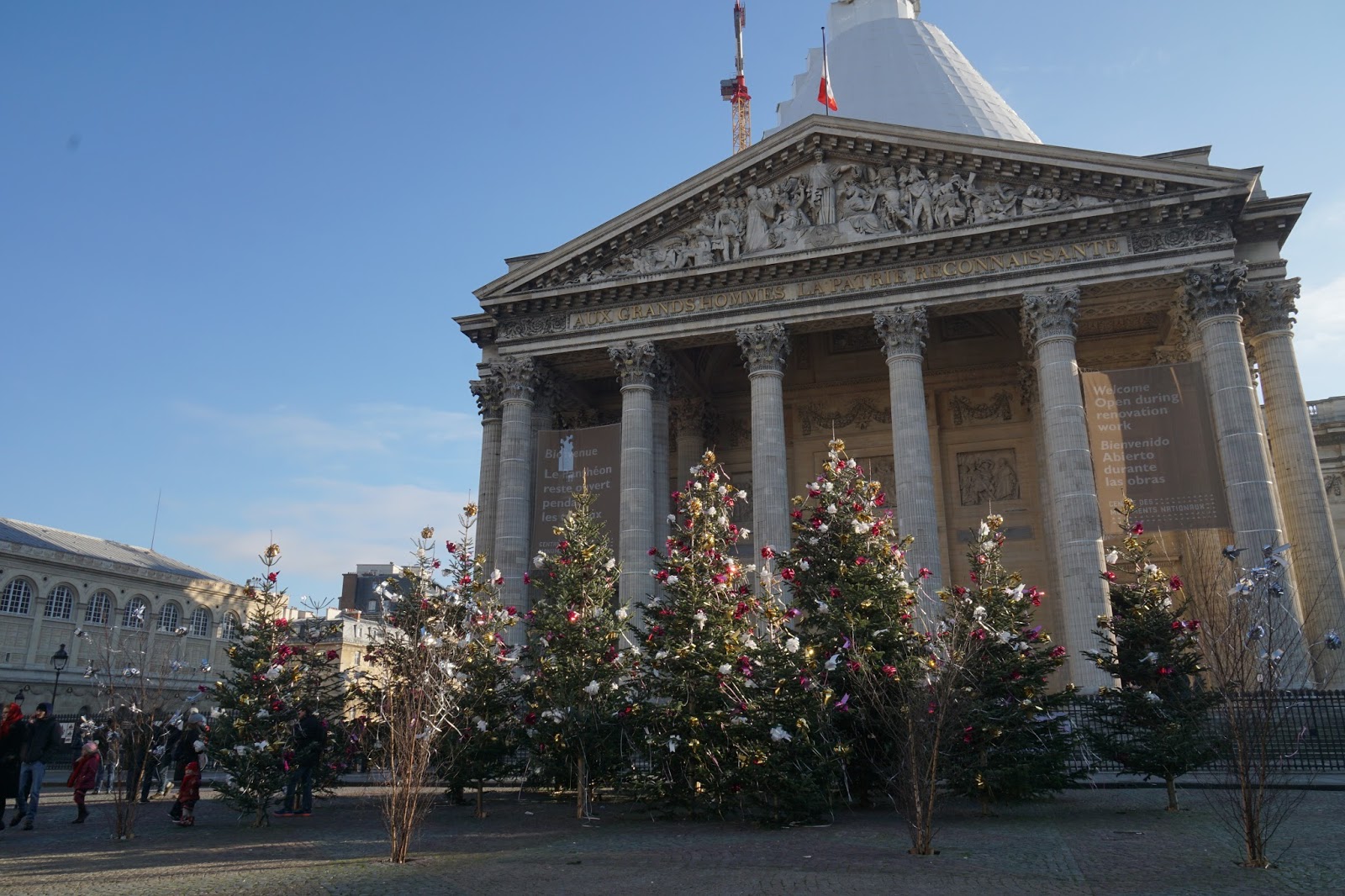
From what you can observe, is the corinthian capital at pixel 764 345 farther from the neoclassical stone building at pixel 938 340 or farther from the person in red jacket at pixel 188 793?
the person in red jacket at pixel 188 793

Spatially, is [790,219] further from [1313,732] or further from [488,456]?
[1313,732]

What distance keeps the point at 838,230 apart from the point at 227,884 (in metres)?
23.0

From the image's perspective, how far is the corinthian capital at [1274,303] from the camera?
2488 cm

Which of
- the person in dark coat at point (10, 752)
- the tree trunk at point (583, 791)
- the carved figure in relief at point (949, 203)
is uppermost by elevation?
the carved figure in relief at point (949, 203)

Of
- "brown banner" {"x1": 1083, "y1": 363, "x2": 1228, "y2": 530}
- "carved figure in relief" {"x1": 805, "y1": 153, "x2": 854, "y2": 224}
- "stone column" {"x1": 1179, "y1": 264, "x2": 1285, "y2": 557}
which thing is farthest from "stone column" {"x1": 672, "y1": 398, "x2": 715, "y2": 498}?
"stone column" {"x1": 1179, "y1": 264, "x2": 1285, "y2": 557}

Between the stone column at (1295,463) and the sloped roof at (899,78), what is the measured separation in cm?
2615

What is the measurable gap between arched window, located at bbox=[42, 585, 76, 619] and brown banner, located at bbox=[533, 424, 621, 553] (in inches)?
1350

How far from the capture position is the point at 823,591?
548 inches

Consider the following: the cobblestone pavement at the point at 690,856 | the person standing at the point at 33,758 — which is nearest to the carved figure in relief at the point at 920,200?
the cobblestone pavement at the point at 690,856

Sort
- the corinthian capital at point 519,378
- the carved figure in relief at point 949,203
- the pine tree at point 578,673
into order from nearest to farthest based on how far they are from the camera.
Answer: the pine tree at point 578,673 → the carved figure in relief at point 949,203 → the corinthian capital at point 519,378

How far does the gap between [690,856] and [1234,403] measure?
1978 centimetres

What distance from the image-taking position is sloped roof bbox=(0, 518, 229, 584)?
163 ft

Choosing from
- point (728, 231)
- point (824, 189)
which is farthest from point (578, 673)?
point (824, 189)

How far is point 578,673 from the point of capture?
14023mm
